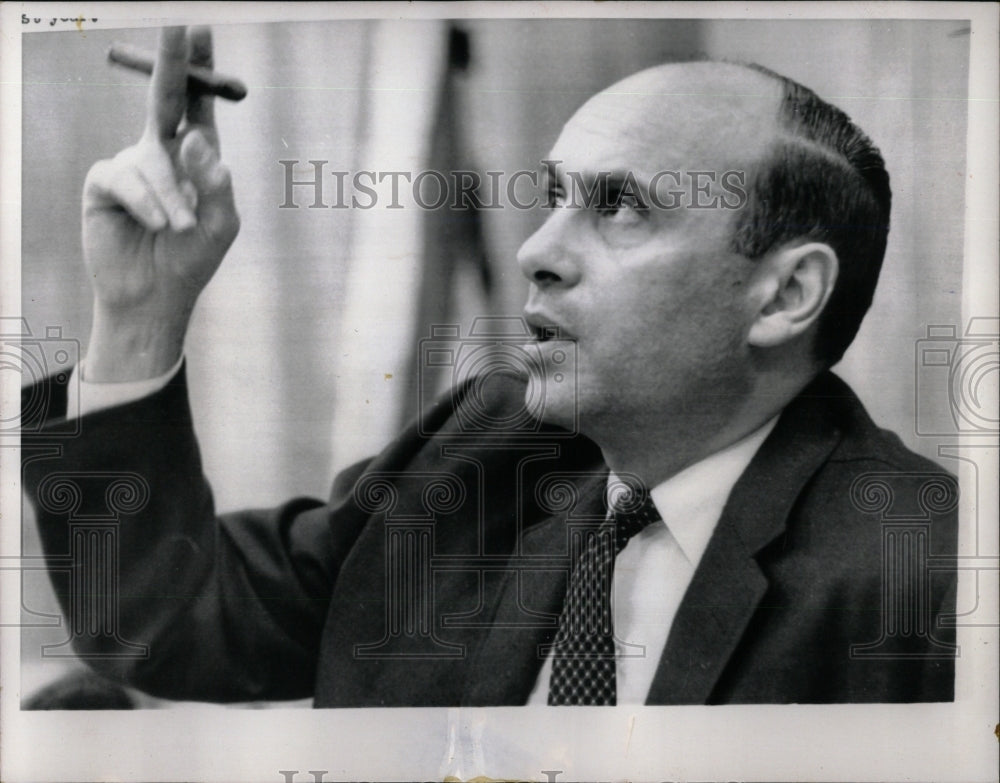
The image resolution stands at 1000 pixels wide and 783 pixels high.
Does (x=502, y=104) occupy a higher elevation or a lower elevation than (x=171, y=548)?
higher

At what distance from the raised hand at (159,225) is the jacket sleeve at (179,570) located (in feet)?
0.35

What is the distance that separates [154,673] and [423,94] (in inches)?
50.1

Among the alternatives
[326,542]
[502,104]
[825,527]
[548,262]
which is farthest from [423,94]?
[825,527]

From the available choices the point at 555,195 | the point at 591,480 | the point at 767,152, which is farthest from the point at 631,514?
the point at 767,152

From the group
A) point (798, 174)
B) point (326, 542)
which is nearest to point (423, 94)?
point (798, 174)

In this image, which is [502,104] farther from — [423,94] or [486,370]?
[486,370]

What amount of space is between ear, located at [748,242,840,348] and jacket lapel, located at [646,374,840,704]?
134 millimetres

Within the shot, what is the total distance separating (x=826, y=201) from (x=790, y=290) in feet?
0.60

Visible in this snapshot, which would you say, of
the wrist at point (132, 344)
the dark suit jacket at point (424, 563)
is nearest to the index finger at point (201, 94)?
the wrist at point (132, 344)

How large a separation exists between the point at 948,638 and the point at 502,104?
140 centimetres

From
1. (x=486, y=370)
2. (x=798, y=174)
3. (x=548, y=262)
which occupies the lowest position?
(x=486, y=370)

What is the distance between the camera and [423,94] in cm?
197

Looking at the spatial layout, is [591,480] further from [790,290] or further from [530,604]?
[790,290]

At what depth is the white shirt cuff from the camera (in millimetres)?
1966
